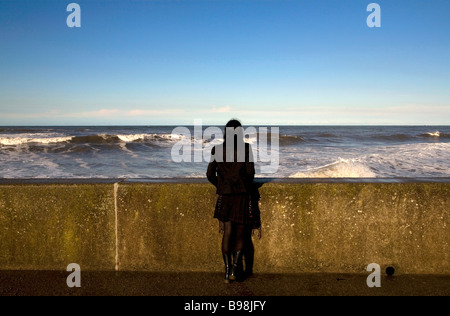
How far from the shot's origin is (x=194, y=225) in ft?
10.4

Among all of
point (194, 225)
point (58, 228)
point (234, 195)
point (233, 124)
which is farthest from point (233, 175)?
point (58, 228)

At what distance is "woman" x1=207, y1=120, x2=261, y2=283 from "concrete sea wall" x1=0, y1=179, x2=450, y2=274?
159 mm

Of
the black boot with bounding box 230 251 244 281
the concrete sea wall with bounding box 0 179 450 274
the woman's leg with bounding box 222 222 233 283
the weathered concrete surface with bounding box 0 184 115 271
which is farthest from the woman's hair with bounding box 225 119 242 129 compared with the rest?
the weathered concrete surface with bounding box 0 184 115 271

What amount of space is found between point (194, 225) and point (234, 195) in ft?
1.69

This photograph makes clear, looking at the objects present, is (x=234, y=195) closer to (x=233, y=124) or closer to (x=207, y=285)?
(x=233, y=124)

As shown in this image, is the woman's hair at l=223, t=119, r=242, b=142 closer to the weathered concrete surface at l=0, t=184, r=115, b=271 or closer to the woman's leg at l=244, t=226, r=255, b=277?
the woman's leg at l=244, t=226, r=255, b=277

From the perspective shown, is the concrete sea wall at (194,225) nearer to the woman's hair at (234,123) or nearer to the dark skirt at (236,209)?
the dark skirt at (236,209)

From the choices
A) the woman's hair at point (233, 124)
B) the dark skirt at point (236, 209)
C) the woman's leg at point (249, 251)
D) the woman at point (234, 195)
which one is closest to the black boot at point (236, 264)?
the woman at point (234, 195)

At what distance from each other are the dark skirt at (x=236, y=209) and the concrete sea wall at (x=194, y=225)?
0.16m

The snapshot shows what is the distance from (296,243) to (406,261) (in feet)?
3.38

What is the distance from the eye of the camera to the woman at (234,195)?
2990 mm

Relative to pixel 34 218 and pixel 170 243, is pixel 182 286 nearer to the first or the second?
pixel 170 243
